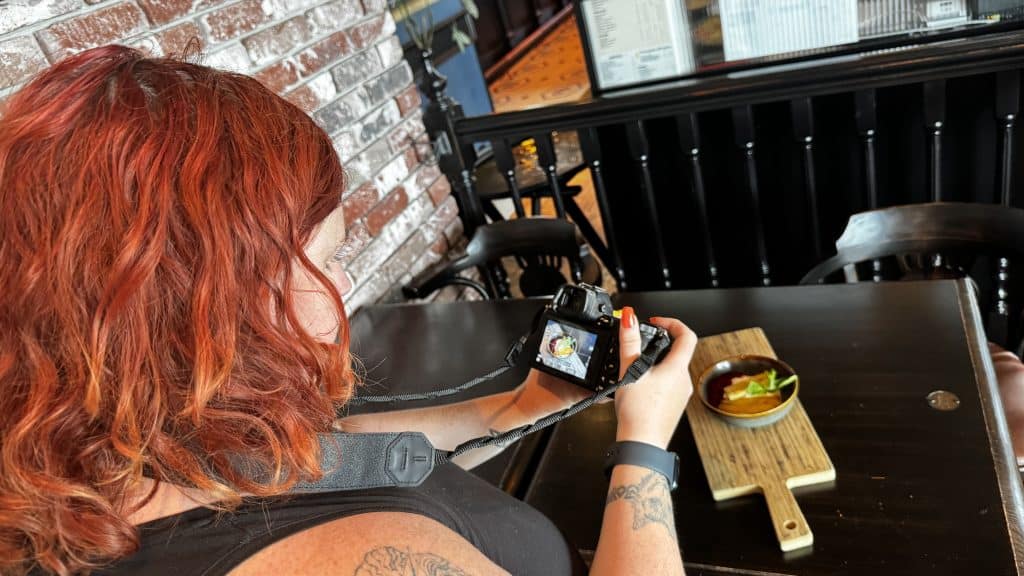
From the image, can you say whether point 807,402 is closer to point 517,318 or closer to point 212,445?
point 517,318

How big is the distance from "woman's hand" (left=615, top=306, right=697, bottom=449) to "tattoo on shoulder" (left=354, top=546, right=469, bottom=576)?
35 cm

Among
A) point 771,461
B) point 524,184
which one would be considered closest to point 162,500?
point 771,461

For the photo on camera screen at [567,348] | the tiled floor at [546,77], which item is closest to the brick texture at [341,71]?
the photo on camera screen at [567,348]

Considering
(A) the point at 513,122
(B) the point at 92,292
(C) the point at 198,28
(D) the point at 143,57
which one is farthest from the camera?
(A) the point at 513,122

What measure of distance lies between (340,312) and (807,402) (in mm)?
785

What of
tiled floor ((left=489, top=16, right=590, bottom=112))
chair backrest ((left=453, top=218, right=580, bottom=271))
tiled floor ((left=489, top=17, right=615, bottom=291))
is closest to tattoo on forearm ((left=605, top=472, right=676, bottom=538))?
chair backrest ((left=453, top=218, right=580, bottom=271))

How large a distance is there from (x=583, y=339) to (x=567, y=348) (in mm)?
29

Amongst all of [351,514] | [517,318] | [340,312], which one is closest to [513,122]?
[517,318]

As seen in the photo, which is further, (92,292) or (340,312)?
(340,312)

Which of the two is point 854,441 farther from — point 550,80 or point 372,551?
point 550,80

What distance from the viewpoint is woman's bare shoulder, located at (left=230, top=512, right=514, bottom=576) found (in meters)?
0.58

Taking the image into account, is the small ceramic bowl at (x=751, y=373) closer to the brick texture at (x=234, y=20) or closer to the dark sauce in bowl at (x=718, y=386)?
the dark sauce in bowl at (x=718, y=386)

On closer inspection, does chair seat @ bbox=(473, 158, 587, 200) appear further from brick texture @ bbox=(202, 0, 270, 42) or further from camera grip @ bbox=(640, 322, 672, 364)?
camera grip @ bbox=(640, 322, 672, 364)

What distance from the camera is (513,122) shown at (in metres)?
2.03
